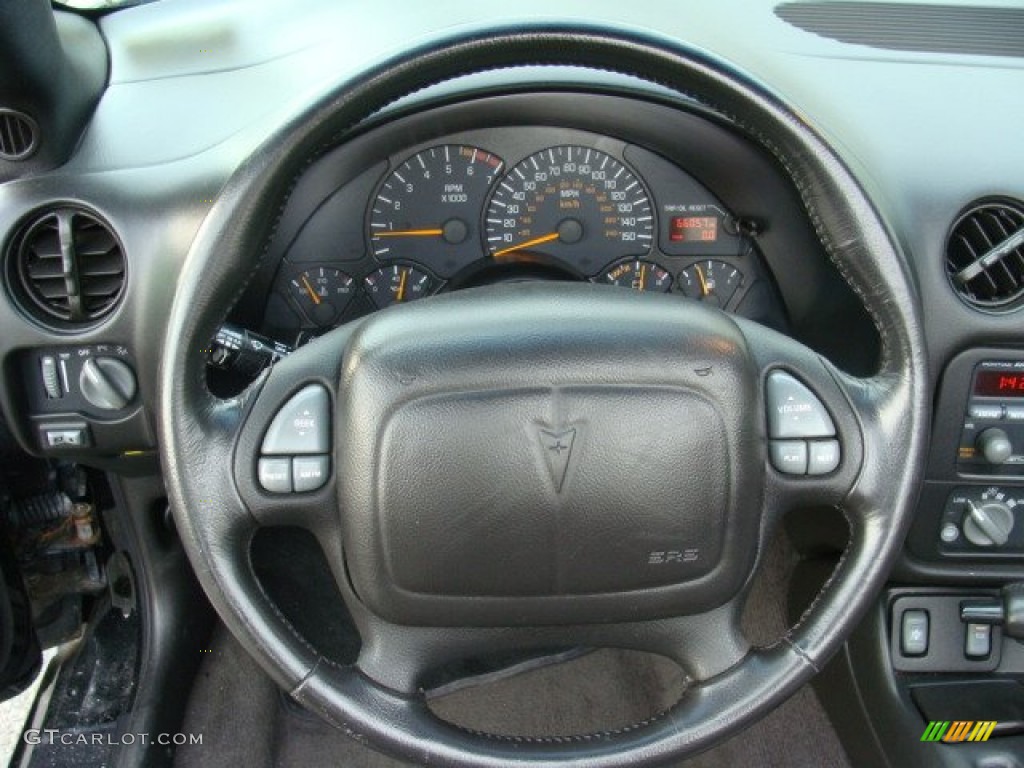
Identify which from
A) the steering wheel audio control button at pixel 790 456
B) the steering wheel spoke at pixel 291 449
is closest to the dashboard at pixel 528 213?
the steering wheel spoke at pixel 291 449

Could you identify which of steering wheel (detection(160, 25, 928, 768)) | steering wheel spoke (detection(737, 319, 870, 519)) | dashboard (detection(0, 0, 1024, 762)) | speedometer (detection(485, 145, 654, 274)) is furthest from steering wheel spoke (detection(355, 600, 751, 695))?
speedometer (detection(485, 145, 654, 274))

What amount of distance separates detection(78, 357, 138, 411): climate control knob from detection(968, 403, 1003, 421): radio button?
1.16 meters

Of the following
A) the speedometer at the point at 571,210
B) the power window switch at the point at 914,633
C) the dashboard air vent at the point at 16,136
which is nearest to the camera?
the dashboard air vent at the point at 16,136

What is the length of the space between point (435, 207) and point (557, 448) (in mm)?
613

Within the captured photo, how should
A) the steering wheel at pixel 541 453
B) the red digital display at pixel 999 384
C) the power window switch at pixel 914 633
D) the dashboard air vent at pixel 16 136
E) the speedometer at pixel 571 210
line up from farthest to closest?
the power window switch at pixel 914 633
the speedometer at pixel 571 210
the red digital display at pixel 999 384
the dashboard air vent at pixel 16 136
the steering wheel at pixel 541 453

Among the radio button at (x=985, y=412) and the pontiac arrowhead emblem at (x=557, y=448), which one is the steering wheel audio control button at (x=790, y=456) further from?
the radio button at (x=985, y=412)

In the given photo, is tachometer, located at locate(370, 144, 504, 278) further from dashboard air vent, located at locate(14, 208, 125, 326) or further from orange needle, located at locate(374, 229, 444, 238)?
dashboard air vent, located at locate(14, 208, 125, 326)

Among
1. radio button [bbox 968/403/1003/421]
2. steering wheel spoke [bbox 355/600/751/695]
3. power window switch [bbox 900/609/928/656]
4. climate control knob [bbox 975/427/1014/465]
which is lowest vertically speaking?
power window switch [bbox 900/609/928/656]

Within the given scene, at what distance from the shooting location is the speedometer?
1568 mm

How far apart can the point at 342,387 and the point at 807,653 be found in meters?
0.56

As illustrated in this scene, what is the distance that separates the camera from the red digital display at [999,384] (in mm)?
1457

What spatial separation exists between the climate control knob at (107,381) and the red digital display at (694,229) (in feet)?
2.67

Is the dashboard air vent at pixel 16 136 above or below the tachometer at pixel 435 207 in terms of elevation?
above

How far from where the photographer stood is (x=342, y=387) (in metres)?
1.11
